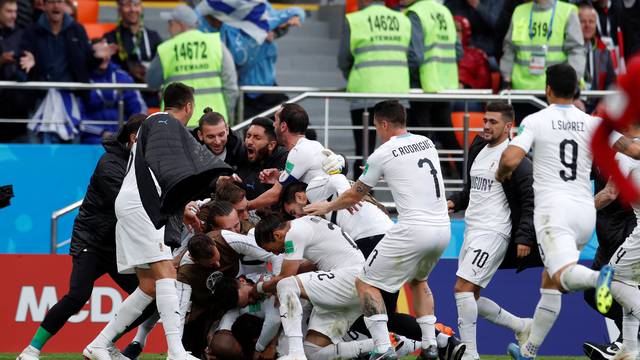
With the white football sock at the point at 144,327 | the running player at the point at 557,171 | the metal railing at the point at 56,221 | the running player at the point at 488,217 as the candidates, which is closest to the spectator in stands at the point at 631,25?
the running player at the point at 488,217

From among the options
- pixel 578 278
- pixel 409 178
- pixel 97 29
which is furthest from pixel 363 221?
pixel 97 29

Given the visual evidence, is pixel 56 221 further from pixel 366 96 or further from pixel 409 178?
pixel 409 178

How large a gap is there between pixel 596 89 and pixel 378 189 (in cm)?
370

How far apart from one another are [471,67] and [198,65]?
12.8ft

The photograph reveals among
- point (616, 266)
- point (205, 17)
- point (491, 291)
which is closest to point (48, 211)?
point (205, 17)

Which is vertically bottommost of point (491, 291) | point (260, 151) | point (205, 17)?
point (491, 291)

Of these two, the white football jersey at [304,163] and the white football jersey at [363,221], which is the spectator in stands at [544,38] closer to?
the white football jersey at [363,221]

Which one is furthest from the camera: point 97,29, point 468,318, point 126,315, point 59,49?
point 97,29

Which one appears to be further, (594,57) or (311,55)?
(311,55)

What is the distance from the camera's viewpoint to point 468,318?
39.6 feet

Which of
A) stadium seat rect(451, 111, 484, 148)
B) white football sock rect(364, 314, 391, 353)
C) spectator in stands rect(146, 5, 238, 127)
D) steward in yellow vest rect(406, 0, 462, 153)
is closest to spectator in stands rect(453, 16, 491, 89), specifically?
steward in yellow vest rect(406, 0, 462, 153)

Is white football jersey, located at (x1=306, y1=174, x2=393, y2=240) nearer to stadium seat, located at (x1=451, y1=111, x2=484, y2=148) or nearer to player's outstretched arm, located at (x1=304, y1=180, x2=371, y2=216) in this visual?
player's outstretched arm, located at (x1=304, y1=180, x2=371, y2=216)

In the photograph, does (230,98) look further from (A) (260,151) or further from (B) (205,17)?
(A) (260,151)

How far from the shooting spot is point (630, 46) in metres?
18.3
